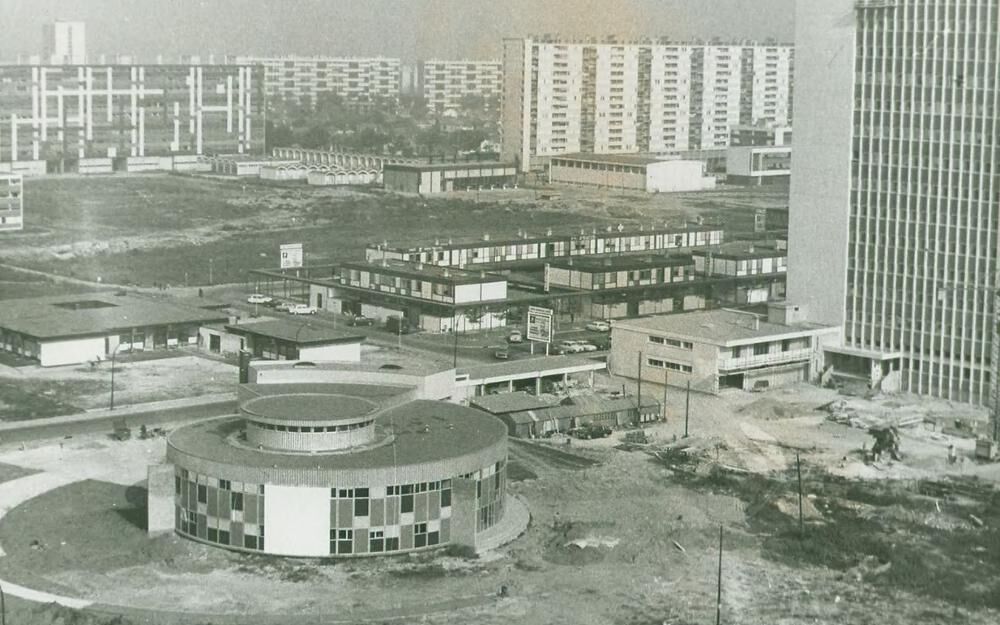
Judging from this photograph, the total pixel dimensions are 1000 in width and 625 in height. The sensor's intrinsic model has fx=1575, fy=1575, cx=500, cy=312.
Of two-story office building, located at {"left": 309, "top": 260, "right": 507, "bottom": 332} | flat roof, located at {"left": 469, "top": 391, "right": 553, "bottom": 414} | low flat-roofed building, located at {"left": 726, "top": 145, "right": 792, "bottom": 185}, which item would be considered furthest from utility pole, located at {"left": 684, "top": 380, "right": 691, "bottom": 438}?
low flat-roofed building, located at {"left": 726, "top": 145, "right": 792, "bottom": 185}

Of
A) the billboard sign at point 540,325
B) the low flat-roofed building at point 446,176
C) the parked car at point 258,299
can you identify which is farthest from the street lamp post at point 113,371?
the low flat-roofed building at point 446,176

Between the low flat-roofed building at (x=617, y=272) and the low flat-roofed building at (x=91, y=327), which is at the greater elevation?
the low flat-roofed building at (x=617, y=272)

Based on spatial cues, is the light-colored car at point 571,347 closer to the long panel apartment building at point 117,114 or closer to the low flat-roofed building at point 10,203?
the low flat-roofed building at point 10,203

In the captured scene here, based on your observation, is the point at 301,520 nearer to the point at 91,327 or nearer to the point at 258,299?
the point at 91,327

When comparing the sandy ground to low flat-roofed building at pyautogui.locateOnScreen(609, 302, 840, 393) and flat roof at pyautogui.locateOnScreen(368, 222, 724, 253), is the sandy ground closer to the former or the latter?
low flat-roofed building at pyautogui.locateOnScreen(609, 302, 840, 393)

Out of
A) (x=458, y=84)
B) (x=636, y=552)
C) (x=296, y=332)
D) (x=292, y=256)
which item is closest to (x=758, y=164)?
(x=458, y=84)
